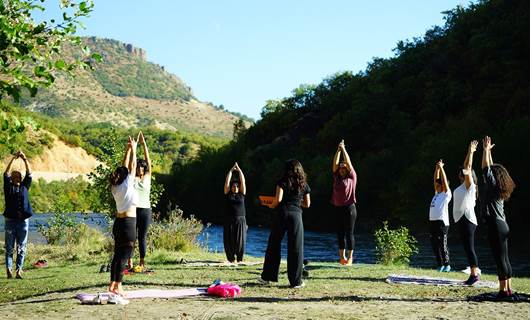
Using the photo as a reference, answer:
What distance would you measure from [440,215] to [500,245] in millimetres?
4427

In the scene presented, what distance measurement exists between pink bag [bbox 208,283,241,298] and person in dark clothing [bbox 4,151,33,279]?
5.13m

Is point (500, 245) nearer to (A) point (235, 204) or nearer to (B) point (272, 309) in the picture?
(B) point (272, 309)

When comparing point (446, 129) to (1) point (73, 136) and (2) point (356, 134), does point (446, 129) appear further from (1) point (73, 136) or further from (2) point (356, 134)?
(1) point (73, 136)

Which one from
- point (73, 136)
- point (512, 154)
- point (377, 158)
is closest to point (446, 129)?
point (377, 158)

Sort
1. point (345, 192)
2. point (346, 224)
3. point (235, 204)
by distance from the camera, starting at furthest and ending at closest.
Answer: point (235, 204)
point (346, 224)
point (345, 192)

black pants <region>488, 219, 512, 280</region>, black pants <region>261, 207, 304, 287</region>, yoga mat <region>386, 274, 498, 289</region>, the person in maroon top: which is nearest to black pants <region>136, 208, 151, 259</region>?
black pants <region>261, 207, 304, 287</region>

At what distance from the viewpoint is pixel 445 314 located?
821 cm

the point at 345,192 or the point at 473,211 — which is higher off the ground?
the point at 345,192

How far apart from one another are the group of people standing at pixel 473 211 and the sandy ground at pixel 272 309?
82cm

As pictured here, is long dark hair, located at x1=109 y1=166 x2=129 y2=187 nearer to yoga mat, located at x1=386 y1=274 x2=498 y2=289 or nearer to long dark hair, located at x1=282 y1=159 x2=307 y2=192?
long dark hair, located at x1=282 y1=159 x2=307 y2=192

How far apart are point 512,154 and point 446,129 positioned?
57.8 feet

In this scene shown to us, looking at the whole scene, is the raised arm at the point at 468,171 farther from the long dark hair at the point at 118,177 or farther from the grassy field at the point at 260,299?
the long dark hair at the point at 118,177

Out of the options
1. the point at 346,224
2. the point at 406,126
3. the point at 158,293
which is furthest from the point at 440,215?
the point at 406,126

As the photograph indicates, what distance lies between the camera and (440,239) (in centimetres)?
1391
